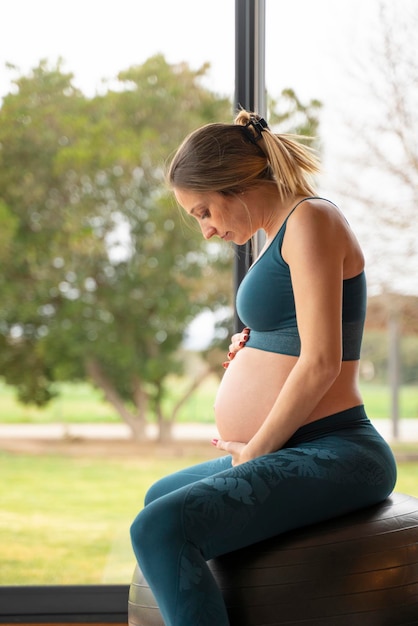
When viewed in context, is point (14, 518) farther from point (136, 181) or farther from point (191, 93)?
point (191, 93)

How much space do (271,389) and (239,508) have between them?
0.97ft

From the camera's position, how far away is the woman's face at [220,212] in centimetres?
167

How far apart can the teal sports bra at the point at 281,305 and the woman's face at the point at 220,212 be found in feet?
0.38

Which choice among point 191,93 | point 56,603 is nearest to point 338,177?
point 191,93

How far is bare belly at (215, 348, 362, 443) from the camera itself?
1.55 metres

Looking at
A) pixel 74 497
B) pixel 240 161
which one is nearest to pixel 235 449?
pixel 240 161

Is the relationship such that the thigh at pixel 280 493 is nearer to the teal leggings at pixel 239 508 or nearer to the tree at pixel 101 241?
the teal leggings at pixel 239 508

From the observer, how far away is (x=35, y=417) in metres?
2.90

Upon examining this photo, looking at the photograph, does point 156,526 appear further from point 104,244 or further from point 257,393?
point 104,244

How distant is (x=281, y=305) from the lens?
1.58 m

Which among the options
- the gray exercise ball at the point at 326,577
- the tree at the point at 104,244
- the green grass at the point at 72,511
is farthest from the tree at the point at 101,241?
the gray exercise ball at the point at 326,577

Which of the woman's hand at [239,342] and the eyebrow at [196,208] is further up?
the eyebrow at [196,208]

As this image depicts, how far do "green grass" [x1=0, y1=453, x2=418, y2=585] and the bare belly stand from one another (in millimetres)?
1402

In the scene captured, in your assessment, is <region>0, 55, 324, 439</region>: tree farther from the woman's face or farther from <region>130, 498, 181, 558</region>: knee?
<region>130, 498, 181, 558</region>: knee
